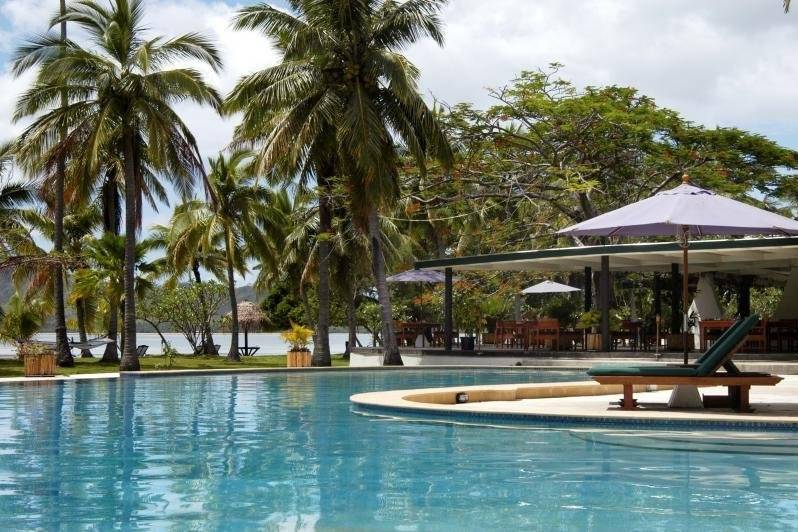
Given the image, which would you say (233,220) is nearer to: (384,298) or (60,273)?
(60,273)

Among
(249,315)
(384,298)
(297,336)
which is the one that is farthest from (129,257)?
(249,315)

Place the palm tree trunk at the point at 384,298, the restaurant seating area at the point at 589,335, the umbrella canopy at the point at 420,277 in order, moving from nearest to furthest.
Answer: the restaurant seating area at the point at 589,335 → the palm tree trunk at the point at 384,298 → the umbrella canopy at the point at 420,277

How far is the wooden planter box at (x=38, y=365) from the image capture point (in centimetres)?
2166

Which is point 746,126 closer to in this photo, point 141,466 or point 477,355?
point 477,355

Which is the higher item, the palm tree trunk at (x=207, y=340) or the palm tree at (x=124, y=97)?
the palm tree at (x=124, y=97)

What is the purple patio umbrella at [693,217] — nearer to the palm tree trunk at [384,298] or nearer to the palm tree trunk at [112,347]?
the palm tree trunk at [384,298]

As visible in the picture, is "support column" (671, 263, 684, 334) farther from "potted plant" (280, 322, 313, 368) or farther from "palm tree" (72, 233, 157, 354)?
"palm tree" (72, 233, 157, 354)

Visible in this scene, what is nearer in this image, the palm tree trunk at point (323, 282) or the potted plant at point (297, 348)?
the potted plant at point (297, 348)

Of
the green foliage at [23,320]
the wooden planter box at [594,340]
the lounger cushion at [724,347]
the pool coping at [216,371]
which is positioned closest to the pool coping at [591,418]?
the lounger cushion at [724,347]

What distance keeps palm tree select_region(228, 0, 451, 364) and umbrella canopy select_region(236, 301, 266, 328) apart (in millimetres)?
16227

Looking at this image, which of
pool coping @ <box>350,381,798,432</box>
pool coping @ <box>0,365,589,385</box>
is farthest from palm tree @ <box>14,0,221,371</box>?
pool coping @ <box>350,381,798,432</box>

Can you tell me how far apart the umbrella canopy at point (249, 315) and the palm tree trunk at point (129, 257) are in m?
17.0

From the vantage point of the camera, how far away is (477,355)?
2705 cm

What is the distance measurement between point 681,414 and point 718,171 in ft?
61.2
